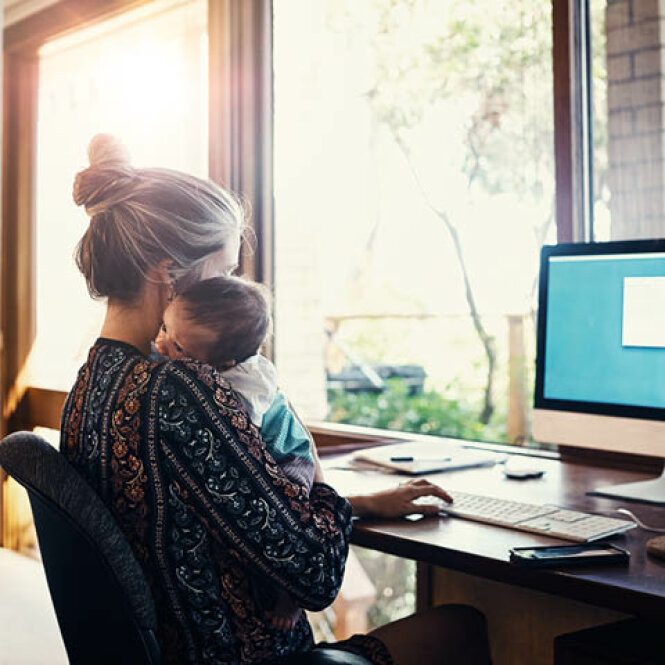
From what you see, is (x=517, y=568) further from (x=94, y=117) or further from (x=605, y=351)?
(x=94, y=117)

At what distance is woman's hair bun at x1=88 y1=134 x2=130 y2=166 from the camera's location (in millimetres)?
1326

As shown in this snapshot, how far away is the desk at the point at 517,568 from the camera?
1.10 m

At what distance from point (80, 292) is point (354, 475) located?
2487 mm

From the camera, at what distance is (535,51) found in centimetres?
445

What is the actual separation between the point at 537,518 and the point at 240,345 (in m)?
0.52

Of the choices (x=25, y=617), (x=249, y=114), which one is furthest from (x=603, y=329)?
(x=25, y=617)

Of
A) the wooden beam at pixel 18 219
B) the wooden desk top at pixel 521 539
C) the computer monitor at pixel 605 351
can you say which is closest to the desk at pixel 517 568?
the wooden desk top at pixel 521 539

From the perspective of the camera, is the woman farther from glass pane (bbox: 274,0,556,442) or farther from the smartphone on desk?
glass pane (bbox: 274,0,556,442)

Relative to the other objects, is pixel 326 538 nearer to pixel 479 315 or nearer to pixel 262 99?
pixel 262 99

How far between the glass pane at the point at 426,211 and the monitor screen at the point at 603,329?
6.71 ft

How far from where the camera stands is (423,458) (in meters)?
1.96

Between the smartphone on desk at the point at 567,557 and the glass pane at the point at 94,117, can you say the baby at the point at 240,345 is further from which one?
the glass pane at the point at 94,117

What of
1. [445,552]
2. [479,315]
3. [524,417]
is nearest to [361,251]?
[479,315]

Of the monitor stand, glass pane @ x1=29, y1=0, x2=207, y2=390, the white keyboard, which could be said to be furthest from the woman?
glass pane @ x1=29, y1=0, x2=207, y2=390
